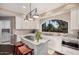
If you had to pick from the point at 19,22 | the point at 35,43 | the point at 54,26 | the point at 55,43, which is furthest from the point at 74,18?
the point at 19,22

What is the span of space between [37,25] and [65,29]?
494mm

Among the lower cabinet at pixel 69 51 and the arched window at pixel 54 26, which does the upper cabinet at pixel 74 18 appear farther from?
the lower cabinet at pixel 69 51

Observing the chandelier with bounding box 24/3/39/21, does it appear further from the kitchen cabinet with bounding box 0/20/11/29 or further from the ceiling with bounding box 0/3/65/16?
the kitchen cabinet with bounding box 0/20/11/29

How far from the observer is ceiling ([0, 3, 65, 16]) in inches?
93.4

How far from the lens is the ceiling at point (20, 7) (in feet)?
7.79

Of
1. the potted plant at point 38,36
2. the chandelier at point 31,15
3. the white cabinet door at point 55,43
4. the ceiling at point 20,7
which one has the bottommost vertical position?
the white cabinet door at point 55,43

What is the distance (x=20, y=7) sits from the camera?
7.84 feet

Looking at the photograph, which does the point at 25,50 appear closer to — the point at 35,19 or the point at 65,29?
the point at 35,19

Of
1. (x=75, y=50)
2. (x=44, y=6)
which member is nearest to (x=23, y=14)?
(x=44, y=6)

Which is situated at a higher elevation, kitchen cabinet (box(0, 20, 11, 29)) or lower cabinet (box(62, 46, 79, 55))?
kitchen cabinet (box(0, 20, 11, 29))

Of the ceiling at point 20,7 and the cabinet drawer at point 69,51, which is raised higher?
the ceiling at point 20,7

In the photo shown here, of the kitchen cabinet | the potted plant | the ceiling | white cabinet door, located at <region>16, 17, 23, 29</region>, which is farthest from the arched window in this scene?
the kitchen cabinet

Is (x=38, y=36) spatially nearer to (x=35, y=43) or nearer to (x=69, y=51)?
(x=35, y=43)

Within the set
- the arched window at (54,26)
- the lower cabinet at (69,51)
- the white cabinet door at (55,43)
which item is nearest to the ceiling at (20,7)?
the arched window at (54,26)
